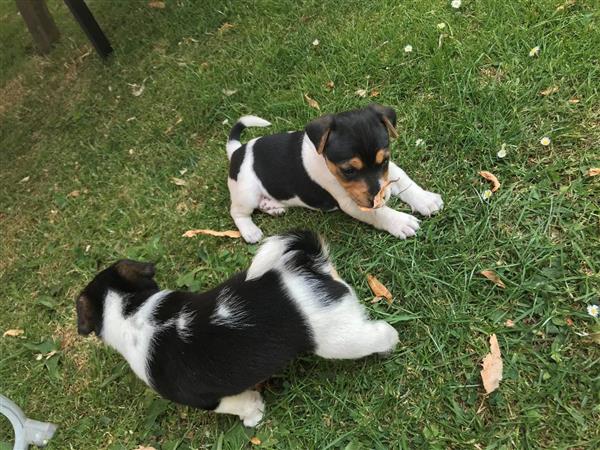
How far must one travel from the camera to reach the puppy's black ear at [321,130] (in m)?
3.46

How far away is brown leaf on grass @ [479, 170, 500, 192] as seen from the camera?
3867 millimetres

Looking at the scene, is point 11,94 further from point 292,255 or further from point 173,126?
point 292,255

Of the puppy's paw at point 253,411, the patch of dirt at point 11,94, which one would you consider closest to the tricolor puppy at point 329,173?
the puppy's paw at point 253,411

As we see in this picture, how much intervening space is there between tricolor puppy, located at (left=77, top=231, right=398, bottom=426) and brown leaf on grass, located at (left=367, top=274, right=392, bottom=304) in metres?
0.38

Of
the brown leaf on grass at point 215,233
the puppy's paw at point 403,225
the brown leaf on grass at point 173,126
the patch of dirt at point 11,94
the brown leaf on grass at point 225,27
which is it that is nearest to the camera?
the puppy's paw at point 403,225

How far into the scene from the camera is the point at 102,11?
Answer: 26.3 feet

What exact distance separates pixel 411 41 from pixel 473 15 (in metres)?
0.64

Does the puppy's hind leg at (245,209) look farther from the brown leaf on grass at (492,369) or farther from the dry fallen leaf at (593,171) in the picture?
the dry fallen leaf at (593,171)

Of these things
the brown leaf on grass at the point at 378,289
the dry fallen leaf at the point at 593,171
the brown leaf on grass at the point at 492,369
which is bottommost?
the brown leaf on grass at the point at 492,369

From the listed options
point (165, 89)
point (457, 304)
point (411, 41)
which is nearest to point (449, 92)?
point (411, 41)

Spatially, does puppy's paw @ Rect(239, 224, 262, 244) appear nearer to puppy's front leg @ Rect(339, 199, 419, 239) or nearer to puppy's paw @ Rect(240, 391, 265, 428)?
puppy's front leg @ Rect(339, 199, 419, 239)

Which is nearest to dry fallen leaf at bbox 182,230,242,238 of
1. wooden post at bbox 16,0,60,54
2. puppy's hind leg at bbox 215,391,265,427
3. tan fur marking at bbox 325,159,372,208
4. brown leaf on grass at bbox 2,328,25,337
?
tan fur marking at bbox 325,159,372,208

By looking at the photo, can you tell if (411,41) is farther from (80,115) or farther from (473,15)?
(80,115)

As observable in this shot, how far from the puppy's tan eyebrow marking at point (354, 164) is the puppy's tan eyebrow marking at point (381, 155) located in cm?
10
